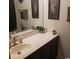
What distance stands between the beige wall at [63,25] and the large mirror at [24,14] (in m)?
0.14

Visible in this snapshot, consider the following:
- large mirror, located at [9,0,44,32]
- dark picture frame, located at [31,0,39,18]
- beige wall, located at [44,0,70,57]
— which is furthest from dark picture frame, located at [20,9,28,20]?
beige wall, located at [44,0,70,57]

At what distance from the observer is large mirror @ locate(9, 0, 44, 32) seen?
2.06 metres

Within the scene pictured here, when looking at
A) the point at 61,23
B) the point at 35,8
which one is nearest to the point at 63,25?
the point at 61,23

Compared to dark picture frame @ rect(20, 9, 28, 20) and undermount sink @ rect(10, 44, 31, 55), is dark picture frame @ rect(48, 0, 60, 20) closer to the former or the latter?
dark picture frame @ rect(20, 9, 28, 20)

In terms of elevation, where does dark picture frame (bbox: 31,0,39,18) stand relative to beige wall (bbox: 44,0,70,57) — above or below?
above

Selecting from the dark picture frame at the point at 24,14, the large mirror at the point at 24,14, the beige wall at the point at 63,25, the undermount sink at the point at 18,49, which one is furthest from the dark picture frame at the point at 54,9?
the undermount sink at the point at 18,49

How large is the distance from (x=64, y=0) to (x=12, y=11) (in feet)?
4.92

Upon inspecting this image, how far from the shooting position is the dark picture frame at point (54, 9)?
308 cm

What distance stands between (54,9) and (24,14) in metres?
0.93

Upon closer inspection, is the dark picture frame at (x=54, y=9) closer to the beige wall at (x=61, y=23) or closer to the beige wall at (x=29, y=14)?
the beige wall at (x=61, y=23)

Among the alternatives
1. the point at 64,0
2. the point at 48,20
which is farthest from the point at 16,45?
the point at 64,0

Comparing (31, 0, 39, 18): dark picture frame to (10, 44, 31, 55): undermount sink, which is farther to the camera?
(31, 0, 39, 18): dark picture frame

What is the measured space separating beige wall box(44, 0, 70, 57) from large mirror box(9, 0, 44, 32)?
0.46 feet
